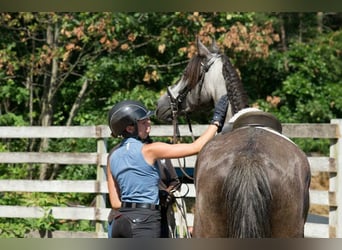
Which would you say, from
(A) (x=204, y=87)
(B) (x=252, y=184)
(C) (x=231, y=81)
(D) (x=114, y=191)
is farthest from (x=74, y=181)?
(B) (x=252, y=184)

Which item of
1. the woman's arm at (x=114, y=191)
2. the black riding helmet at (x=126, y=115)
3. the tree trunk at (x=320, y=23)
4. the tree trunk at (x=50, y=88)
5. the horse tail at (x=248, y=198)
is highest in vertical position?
the tree trunk at (x=320, y=23)

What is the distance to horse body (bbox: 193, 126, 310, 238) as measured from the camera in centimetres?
257

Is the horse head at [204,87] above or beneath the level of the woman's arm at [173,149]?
above

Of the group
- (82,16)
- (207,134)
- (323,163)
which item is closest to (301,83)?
(82,16)

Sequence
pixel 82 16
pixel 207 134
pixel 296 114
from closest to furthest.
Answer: pixel 207 134 < pixel 82 16 < pixel 296 114

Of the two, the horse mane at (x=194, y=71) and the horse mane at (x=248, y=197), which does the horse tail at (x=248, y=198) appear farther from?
the horse mane at (x=194, y=71)

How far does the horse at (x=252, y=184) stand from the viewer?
8.43ft

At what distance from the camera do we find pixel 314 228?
629cm

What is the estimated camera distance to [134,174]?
11.5 feet

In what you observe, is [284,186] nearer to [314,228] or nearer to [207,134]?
[207,134]

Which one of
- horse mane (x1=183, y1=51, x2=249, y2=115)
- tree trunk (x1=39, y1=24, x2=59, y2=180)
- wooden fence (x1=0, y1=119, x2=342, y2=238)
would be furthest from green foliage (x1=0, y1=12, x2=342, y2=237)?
horse mane (x1=183, y1=51, x2=249, y2=115)

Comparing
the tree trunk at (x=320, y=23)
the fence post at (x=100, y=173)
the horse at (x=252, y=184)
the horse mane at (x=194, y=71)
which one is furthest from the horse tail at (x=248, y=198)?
the tree trunk at (x=320, y=23)

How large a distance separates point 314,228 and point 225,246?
239 inches

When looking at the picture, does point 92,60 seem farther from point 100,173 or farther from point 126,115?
point 126,115
